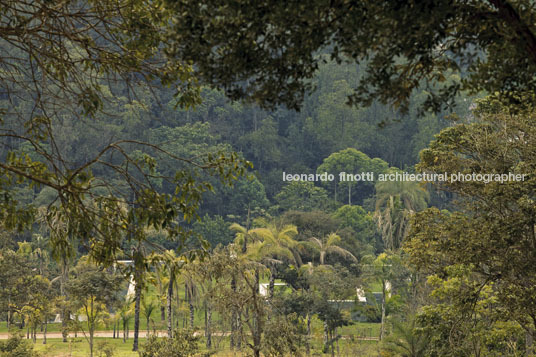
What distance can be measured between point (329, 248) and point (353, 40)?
27.1 meters

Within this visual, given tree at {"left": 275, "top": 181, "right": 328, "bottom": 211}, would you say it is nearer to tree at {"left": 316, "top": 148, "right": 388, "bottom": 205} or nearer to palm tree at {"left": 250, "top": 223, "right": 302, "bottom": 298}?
tree at {"left": 316, "top": 148, "right": 388, "bottom": 205}

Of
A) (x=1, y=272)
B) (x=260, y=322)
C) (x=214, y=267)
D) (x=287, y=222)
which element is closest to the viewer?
(x=260, y=322)

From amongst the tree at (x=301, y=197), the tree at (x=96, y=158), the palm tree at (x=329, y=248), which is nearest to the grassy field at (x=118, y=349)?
the palm tree at (x=329, y=248)

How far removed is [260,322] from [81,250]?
119 feet

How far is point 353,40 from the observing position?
334 cm

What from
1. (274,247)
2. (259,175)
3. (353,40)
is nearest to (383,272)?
(274,247)

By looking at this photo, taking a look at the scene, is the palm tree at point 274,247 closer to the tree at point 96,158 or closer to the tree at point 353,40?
the tree at point 96,158

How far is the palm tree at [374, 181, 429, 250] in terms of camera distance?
3325 centimetres

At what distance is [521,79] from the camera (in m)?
3.68

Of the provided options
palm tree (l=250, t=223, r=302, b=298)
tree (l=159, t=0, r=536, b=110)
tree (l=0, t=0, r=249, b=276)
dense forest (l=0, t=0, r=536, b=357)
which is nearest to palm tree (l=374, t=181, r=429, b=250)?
dense forest (l=0, t=0, r=536, b=357)

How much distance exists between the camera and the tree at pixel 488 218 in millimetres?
9812

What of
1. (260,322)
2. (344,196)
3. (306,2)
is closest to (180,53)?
(306,2)

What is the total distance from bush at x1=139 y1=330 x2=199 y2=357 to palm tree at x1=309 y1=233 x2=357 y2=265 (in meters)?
14.7

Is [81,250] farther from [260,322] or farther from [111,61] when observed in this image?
[111,61]
